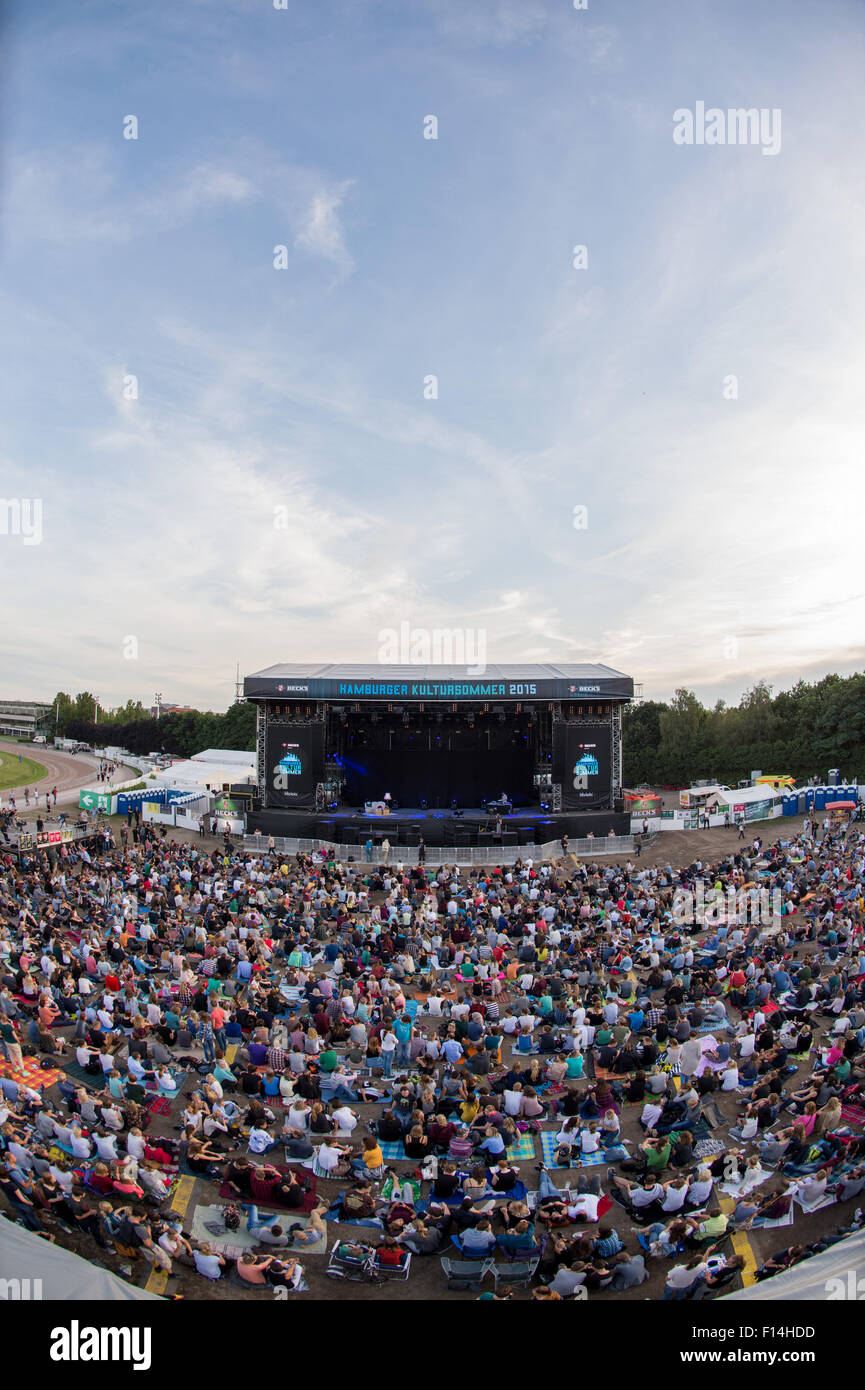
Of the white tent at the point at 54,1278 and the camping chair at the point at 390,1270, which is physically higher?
the white tent at the point at 54,1278

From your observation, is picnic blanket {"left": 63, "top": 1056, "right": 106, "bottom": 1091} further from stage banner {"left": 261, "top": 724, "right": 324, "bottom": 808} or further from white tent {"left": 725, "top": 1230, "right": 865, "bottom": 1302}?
stage banner {"left": 261, "top": 724, "right": 324, "bottom": 808}

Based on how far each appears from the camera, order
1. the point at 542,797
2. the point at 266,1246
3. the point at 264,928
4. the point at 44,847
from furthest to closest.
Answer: the point at 542,797, the point at 44,847, the point at 264,928, the point at 266,1246

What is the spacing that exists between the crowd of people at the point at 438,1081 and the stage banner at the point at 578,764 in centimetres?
1265

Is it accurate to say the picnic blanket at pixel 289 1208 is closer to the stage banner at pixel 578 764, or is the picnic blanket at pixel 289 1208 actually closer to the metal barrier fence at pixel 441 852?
the metal barrier fence at pixel 441 852

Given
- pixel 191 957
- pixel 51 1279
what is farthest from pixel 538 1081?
pixel 191 957

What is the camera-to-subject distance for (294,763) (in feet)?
97.9

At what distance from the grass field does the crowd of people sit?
46.8 metres

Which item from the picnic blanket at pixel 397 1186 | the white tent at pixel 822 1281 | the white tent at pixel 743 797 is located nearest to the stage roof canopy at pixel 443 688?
the white tent at pixel 743 797

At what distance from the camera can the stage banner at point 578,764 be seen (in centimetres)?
2981

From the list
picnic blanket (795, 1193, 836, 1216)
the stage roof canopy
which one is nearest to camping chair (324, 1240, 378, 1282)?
picnic blanket (795, 1193, 836, 1216)

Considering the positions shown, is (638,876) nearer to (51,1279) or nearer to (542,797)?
(542,797)

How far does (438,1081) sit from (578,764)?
21.9 metres
